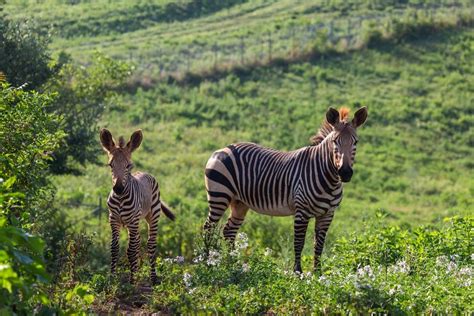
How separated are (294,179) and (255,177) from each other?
73 centimetres

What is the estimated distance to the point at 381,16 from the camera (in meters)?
48.3

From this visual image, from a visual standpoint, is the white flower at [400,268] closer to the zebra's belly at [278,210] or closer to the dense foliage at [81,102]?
the zebra's belly at [278,210]

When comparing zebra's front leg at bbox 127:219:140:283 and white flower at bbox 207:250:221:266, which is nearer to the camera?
white flower at bbox 207:250:221:266

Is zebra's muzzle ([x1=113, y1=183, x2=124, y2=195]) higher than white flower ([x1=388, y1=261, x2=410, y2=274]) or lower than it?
higher

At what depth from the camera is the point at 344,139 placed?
38.4 ft

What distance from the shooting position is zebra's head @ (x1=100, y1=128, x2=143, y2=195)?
11.5 meters

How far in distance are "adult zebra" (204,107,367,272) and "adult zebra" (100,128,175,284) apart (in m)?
0.91

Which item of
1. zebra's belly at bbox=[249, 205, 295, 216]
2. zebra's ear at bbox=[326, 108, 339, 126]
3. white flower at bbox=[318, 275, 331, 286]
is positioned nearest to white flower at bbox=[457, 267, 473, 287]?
white flower at bbox=[318, 275, 331, 286]

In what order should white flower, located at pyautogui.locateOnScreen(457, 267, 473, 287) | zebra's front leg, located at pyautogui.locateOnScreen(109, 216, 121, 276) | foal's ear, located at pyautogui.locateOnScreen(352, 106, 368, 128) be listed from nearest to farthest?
1. white flower, located at pyautogui.locateOnScreen(457, 267, 473, 287)
2. foal's ear, located at pyautogui.locateOnScreen(352, 106, 368, 128)
3. zebra's front leg, located at pyautogui.locateOnScreen(109, 216, 121, 276)

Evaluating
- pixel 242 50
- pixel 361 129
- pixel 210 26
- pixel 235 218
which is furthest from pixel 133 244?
pixel 210 26

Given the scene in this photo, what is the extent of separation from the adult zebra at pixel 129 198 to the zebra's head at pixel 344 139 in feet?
8.44

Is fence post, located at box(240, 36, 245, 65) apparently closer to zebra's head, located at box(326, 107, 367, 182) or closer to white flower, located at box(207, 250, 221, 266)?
zebra's head, located at box(326, 107, 367, 182)

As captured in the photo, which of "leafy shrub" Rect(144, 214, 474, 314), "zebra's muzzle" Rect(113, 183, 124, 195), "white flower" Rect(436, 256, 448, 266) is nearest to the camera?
"leafy shrub" Rect(144, 214, 474, 314)

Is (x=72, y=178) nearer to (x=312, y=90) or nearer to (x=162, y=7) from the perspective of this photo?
(x=312, y=90)
